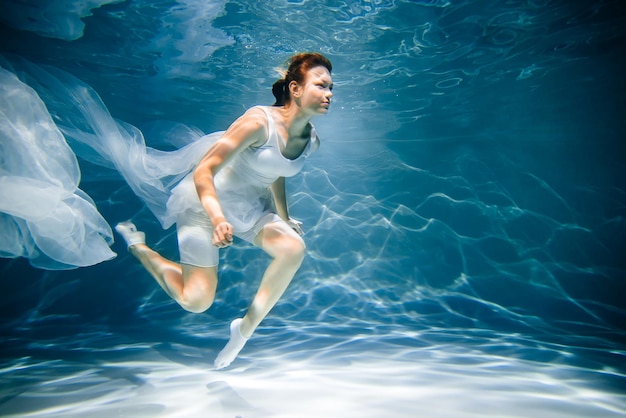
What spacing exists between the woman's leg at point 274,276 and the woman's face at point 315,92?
130 centimetres

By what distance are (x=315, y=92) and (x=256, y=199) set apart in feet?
4.45

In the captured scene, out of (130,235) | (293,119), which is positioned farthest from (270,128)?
(130,235)

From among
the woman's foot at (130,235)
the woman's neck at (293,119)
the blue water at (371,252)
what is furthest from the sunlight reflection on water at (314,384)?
the woman's neck at (293,119)

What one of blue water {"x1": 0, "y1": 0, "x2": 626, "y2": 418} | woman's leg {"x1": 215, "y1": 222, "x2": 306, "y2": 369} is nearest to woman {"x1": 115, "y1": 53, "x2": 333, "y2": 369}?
woman's leg {"x1": 215, "y1": 222, "x2": 306, "y2": 369}

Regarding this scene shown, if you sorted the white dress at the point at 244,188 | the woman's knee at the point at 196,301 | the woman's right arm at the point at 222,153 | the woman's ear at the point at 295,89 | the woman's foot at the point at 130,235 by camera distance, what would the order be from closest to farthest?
the woman's right arm at the point at 222,153 → the woman's ear at the point at 295,89 → the white dress at the point at 244,188 → the woman's knee at the point at 196,301 → the woman's foot at the point at 130,235

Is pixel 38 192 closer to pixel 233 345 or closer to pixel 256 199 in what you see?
pixel 256 199

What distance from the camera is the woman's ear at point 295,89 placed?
321cm

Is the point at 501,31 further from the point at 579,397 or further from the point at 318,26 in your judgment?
the point at 579,397

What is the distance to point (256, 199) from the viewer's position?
3.65 meters

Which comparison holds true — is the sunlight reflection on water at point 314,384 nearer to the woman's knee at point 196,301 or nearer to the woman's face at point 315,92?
the woman's knee at point 196,301

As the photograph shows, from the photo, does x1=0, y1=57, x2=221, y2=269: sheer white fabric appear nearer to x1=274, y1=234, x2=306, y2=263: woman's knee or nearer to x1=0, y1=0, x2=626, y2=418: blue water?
x1=0, y1=0, x2=626, y2=418: blue water

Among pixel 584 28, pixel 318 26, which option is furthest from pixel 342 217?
pixel 584 28

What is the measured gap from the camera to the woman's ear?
3.21 m

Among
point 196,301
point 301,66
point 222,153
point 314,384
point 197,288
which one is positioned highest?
point 301,66
